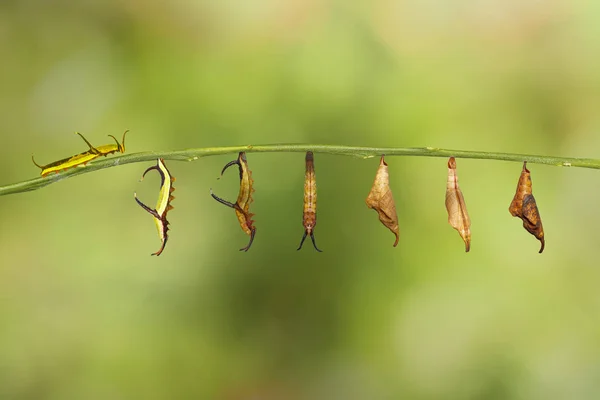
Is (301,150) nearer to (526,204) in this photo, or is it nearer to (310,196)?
(310,196)

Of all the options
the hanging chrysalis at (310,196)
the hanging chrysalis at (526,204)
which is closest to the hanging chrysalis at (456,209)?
the hanging chrysalis at (526,204)

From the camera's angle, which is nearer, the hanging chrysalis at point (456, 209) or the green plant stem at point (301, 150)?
the green plant stem at point (301, 150)

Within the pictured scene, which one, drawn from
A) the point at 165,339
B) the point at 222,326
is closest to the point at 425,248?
the point at 222,326

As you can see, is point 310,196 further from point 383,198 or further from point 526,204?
point 526,204

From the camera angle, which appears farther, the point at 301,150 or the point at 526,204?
the point at 526,204

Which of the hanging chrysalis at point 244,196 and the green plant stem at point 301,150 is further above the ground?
the green plant stem at point 301,150

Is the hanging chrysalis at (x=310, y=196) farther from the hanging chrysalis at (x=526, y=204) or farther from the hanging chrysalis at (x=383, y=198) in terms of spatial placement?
the hanging chrysalis at (x=526, y=204)

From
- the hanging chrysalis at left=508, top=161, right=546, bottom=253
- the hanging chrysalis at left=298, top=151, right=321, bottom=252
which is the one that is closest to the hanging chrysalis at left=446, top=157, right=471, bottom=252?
the hanging chrysalis at left=508, top=161, right=546, bottom=253

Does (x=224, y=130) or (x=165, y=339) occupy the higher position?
(x=224, y=130)

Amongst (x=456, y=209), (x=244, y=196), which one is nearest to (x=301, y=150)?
(x=244, y=196)

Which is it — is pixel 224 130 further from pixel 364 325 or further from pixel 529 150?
pixel 529 150

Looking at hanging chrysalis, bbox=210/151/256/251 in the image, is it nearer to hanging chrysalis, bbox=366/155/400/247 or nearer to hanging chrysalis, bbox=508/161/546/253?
hanging chrysalis, bbox=366/155/400/247
